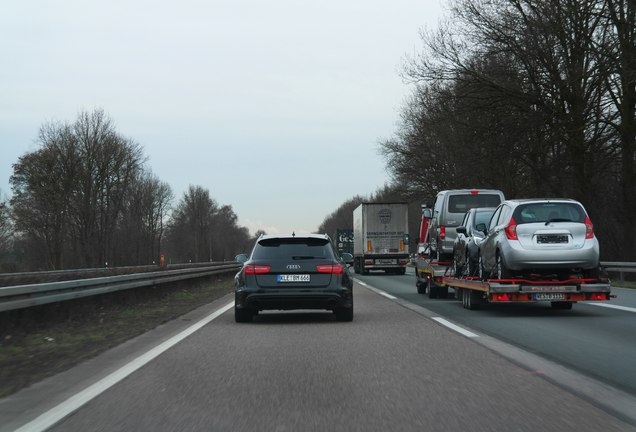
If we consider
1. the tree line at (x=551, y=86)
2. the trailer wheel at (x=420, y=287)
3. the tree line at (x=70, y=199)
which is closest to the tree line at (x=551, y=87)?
the tree line at (x=551, y=86)

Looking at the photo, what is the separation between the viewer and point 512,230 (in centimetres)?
1334

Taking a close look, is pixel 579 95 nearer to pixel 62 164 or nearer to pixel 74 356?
pixel 74 356

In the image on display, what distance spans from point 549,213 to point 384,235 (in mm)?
26137

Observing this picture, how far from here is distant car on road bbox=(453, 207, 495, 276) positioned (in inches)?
622

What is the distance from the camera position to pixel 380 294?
21219mm

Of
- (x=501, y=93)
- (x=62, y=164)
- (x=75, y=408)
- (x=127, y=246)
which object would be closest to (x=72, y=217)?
(x=62, y=164)

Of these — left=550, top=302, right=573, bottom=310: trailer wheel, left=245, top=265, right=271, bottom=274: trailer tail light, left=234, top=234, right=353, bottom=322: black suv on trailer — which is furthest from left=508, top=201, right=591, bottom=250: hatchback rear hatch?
left=245, top=265, right=271, bottom=274: trailer tail light

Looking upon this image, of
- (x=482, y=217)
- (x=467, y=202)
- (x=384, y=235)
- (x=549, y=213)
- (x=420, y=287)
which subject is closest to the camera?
(x=549, y=213)

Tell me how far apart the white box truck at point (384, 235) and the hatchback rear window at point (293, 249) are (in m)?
26.8

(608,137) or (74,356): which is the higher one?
(608,137)

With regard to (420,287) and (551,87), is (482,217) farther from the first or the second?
(551,87)

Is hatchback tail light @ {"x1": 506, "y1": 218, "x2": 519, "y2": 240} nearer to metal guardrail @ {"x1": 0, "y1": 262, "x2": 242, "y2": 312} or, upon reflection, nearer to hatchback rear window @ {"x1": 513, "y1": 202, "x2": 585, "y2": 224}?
hatchback rear window @ {"x1": 513, "y1": 202, "x2": 585, "y2": 224}

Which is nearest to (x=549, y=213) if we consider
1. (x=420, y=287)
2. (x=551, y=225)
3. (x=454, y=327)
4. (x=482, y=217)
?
(x=551, y=225)

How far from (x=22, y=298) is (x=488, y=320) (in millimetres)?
7209
